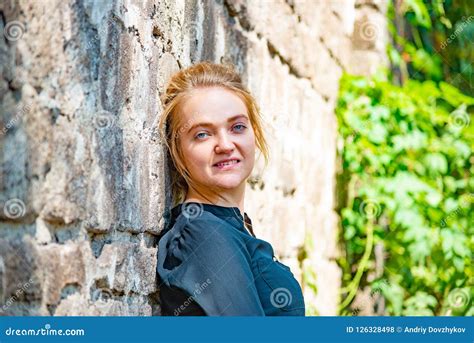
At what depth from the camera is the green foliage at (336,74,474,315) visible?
4957 millimetres

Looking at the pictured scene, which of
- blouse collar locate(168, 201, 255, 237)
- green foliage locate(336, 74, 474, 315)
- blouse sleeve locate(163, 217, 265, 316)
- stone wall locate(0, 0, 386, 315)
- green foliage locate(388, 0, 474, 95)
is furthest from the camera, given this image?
green foliage locate(388, 0, 474, 95)

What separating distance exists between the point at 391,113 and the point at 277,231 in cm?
165

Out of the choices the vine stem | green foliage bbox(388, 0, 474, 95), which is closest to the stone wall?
the vine stem

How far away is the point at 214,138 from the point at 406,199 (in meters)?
2.82

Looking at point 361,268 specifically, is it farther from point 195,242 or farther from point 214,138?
point 195,242

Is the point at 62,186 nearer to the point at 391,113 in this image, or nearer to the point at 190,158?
the point at 190,158

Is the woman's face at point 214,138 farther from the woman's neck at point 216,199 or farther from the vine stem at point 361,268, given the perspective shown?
the vine stem at point 361,268

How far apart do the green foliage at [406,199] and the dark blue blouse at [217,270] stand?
2.75 metres

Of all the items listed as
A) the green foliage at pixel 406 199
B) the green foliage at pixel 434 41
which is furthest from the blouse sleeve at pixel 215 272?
the green foliage at pixel 434 41

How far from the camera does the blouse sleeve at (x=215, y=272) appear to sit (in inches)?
81.5

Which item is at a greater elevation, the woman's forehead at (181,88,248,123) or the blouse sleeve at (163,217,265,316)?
→ the woman's forehead at (181,88,248,123)

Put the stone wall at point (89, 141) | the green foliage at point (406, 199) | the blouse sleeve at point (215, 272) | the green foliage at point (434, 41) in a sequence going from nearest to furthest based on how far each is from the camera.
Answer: the stone wall at point (89, 141), the blouse sleeve at point (215, 272), the green foliage at point (406, 199), the green foliage at point (434, 41)

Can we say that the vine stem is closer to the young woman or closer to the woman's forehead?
the young woman

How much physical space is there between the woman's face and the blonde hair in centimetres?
2
